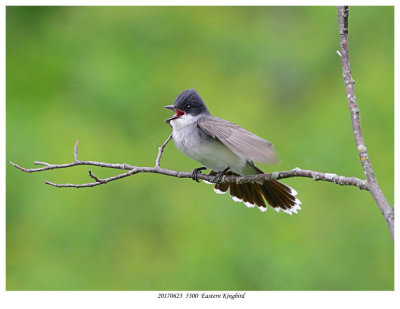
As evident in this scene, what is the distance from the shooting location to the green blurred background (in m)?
9.25

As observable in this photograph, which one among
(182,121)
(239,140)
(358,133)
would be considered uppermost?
(182,121)

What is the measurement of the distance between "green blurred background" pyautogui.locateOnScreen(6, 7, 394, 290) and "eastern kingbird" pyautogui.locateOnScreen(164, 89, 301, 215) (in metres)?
3.74

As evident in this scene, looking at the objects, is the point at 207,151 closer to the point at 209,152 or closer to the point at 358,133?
the point at 209,152

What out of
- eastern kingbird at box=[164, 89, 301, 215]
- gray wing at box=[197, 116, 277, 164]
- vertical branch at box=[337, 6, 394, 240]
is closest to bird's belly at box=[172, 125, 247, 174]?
eastern kingbird at box=[164, 89, 301, 215]

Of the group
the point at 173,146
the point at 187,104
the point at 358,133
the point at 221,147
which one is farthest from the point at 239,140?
the point at 173,146

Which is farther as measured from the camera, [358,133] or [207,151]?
[207,151]

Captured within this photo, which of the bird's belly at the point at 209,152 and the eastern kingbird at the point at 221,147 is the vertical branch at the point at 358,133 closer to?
the eastern kingbird at the point at 221,147

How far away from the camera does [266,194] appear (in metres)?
5.13

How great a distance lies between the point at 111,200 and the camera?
9938 millimetres

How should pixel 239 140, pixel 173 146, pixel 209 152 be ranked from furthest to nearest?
1. pixel 173 146
2. pixel 209 152
3. pixel 239 140

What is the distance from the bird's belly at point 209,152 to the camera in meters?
4.67

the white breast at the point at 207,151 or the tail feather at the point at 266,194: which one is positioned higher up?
the white breast at the point at 207,151

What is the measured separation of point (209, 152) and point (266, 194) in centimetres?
75

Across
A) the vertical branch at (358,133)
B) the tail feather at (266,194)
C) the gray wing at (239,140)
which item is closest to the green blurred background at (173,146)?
the tail feather at (266,194)
